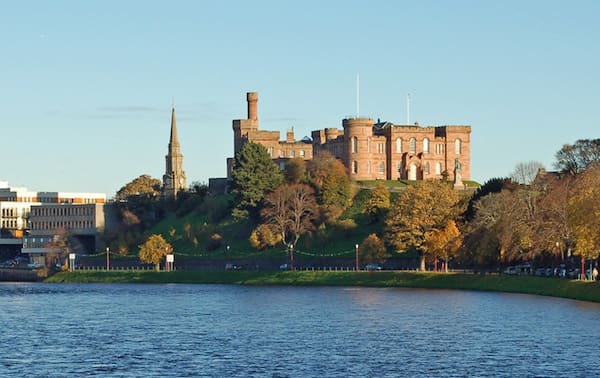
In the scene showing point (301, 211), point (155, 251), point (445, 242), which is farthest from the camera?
point (301, 211)

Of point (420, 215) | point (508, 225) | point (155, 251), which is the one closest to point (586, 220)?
point (508, 225)

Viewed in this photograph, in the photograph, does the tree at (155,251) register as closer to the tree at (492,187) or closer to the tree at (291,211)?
the tree at (291,211)

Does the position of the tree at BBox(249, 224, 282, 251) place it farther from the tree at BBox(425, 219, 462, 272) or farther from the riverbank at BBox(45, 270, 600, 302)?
the tree at BBox(425, 219, 462, 272)

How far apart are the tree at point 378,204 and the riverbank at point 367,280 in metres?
21.9

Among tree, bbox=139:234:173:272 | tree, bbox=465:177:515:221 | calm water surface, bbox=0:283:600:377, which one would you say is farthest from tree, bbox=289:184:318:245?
calm water surface, bbox=0:283:600:377

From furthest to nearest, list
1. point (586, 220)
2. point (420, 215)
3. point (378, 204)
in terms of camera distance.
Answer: point (378, 204), point (420, 215), point (586, 220)

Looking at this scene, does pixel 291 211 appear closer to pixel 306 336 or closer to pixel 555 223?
pixel 555 223

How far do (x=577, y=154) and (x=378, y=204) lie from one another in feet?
Answer: 96.8

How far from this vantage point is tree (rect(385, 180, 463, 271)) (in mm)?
153875

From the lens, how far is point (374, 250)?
164250 millimetres

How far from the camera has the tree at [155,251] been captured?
188875 mm

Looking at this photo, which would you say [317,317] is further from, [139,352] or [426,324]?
[139,352]

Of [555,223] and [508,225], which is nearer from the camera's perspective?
[555,223]

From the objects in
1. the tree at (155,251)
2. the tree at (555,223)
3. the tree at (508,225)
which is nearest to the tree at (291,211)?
the tree at (155,251)
